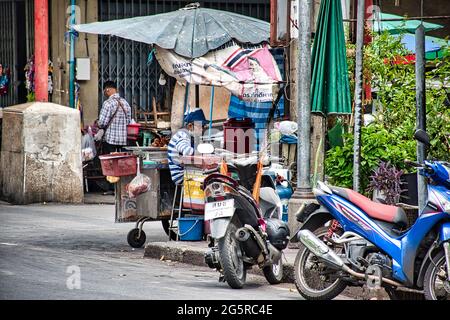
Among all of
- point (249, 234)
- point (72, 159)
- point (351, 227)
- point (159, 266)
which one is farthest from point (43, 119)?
point (351, 227)

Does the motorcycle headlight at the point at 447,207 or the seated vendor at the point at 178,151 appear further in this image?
the seated vendor at the point at 178,151

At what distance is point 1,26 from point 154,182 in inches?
350

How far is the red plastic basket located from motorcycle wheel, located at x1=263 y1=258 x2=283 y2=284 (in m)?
3.01

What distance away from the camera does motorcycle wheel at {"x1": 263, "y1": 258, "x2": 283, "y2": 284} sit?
10359 millimetres

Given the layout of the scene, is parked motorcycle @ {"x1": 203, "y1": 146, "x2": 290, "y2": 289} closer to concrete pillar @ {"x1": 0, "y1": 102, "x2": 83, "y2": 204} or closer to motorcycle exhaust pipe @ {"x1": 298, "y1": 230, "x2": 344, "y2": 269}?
motorcycle exhaust pipe @ {"x1": 298, "y1": 230, "x2": 344, "y2": 269}

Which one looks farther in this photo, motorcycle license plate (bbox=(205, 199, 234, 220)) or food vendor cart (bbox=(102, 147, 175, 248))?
food vendor cart (bbox=(102, 147, 175, 248))

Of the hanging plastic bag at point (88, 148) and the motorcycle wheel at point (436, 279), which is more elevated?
→ the hanging plastic bag at point (88, 148)

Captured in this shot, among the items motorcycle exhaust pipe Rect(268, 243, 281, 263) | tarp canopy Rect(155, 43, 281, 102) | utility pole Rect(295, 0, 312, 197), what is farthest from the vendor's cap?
motorcycle exhaust pipe Rect(268, 243, 281, 263)

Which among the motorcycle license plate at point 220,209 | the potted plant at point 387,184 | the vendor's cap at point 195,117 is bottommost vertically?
the motorcycle license plate at point 220,209

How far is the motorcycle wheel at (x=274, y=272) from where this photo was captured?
1036 cm

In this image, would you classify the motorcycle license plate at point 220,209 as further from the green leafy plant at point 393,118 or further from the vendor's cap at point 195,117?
the vendor's cap at point 195,117

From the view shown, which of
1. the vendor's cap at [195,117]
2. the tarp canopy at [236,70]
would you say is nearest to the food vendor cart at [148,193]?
the vendor's cap at [195,117]

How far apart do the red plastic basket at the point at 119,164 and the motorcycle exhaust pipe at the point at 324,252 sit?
4.03 m

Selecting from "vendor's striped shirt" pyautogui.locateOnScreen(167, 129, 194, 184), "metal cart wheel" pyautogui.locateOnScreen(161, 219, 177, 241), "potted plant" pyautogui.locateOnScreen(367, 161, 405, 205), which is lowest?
"metal cart wheel" pyautogui.locateOnScreen(161, 219, 177, 241)
